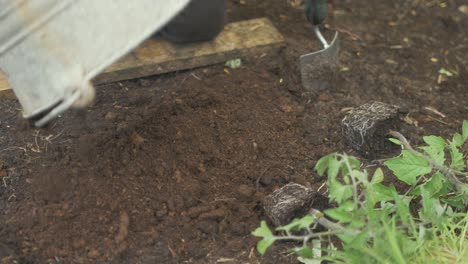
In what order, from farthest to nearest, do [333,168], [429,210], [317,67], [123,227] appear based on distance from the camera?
1. [317,67]
2. [123,227]
3. [429,210]
4. [333,168]

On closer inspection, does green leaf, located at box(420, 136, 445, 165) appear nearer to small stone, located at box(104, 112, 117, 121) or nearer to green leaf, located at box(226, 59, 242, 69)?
green leaf, located at box(226, 59, 242, 69)

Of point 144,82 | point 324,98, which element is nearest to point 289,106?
point 324,98

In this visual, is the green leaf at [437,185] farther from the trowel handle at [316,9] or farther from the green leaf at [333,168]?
the trowel handle at [316,9]

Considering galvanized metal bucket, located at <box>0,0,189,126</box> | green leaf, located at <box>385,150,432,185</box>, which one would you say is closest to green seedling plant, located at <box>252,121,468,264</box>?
green leaf, located at <box>385,150,432,185</box>

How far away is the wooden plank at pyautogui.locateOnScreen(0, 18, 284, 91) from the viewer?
2.71m

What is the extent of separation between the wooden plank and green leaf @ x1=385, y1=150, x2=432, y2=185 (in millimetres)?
1088

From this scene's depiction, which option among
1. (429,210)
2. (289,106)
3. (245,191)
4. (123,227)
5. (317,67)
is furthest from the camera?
(317,67)

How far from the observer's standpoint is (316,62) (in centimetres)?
274

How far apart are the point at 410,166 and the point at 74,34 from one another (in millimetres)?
1198

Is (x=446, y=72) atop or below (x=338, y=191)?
below

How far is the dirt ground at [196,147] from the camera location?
6.75 feet

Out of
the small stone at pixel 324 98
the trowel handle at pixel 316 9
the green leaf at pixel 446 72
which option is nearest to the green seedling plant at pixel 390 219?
the small stone at pixel 324 98

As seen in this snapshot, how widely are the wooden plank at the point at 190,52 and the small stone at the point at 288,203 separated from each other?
93cm

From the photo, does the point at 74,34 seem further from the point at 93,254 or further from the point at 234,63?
the point at 234,63
